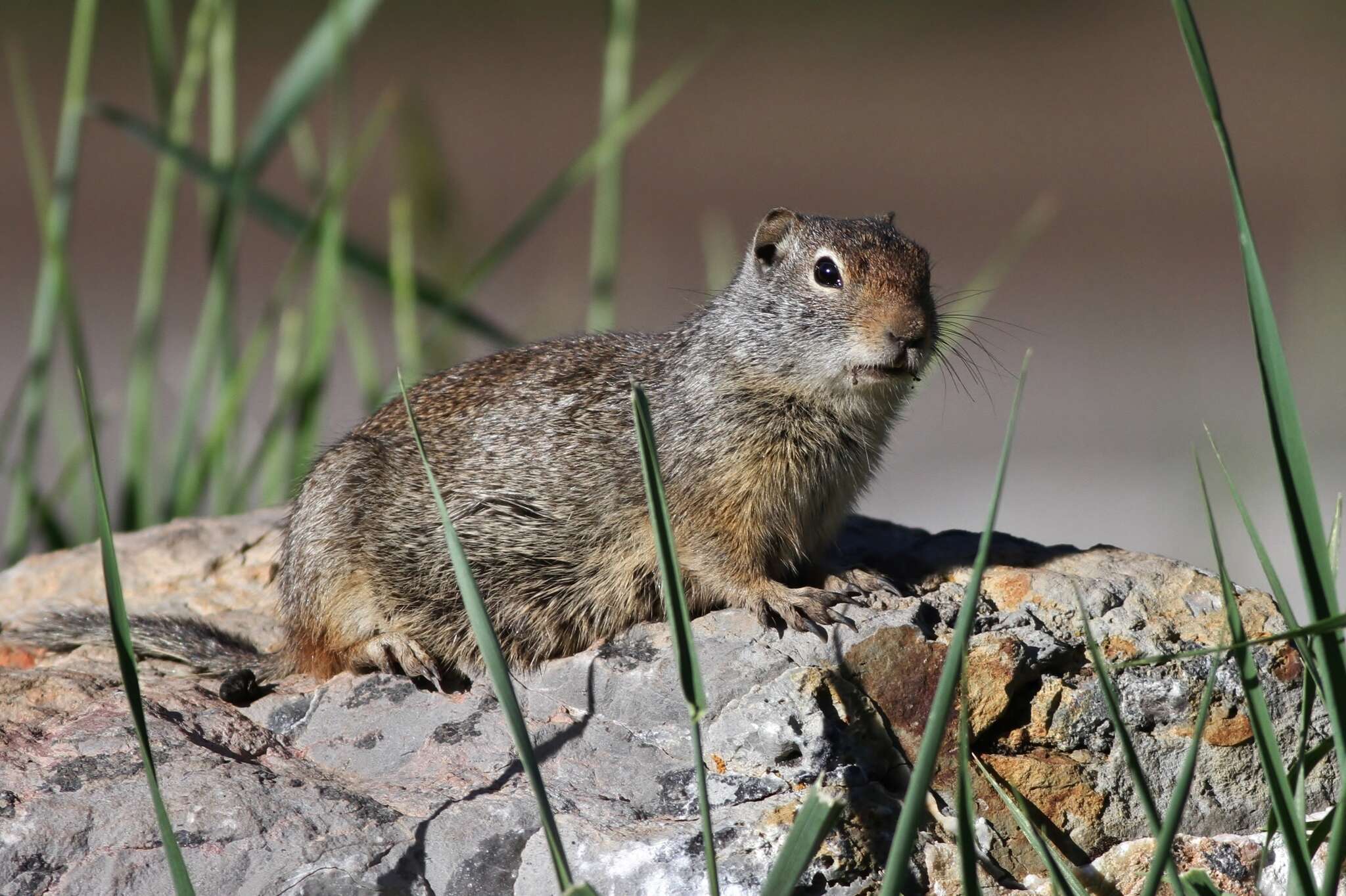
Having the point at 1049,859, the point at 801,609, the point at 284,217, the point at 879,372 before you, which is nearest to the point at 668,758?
the point at 801,609

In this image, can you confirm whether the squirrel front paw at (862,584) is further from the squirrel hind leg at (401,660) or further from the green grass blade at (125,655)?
the green grass blade at (125,655)

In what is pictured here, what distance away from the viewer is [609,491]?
12.6ft

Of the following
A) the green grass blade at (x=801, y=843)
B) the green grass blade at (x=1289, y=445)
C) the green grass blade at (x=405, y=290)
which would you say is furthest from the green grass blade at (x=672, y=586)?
the green grass blade at (x=405, y=290)

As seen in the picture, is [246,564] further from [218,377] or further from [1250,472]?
[1250,472]

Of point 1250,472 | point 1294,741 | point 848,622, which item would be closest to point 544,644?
point 848,622

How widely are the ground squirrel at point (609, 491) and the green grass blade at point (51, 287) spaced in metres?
1.20

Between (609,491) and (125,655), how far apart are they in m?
1.72

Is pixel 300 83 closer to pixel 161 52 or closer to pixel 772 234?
pixel 161 52

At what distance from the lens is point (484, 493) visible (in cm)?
392

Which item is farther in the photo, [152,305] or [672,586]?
[152,305]

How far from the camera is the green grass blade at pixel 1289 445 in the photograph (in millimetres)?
2297

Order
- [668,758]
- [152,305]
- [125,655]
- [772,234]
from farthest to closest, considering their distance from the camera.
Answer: [152,305] < [772,234] < [668,758] < [125,655]

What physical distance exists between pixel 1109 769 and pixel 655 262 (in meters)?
8.49

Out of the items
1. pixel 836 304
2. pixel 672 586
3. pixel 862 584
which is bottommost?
pixel 672 586
